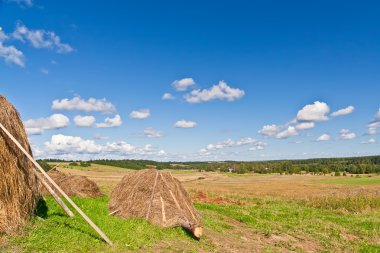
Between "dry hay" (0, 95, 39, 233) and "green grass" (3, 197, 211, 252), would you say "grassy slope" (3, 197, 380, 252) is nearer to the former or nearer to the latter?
"green grass" (3, 197, 211, 252)

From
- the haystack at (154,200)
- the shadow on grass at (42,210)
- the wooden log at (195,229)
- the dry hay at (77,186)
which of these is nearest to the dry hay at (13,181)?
the shadow on grass at (42,210)

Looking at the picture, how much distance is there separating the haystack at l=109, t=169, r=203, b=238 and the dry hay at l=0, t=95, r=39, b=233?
478 cm

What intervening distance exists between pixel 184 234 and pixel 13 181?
6.48 meters

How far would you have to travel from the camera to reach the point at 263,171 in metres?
161

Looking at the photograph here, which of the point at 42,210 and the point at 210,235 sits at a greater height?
the point at 42,210

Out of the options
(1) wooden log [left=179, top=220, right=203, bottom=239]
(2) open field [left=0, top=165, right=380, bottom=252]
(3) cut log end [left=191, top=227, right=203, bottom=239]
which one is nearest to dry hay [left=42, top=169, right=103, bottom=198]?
(2) open field [left=0, top=165, right=380, bottom=252]

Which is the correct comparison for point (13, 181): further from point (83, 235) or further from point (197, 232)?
point (197, 232)

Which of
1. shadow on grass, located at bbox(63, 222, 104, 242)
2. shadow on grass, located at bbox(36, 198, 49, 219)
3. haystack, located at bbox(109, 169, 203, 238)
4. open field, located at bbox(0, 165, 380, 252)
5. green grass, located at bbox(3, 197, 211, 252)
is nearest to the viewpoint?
green grass, located at bbox(3, 197, 211, 252)

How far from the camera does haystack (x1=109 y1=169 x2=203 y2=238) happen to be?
1551 cm

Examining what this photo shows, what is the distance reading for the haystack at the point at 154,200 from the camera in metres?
15.5

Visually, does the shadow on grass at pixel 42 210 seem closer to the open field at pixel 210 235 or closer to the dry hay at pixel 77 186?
the open field at pixel 210 235

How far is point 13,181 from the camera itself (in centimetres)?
1115

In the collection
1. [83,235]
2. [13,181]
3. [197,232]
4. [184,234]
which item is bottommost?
[184,234]

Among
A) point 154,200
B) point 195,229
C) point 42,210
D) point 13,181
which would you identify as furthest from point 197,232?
point 13,181
